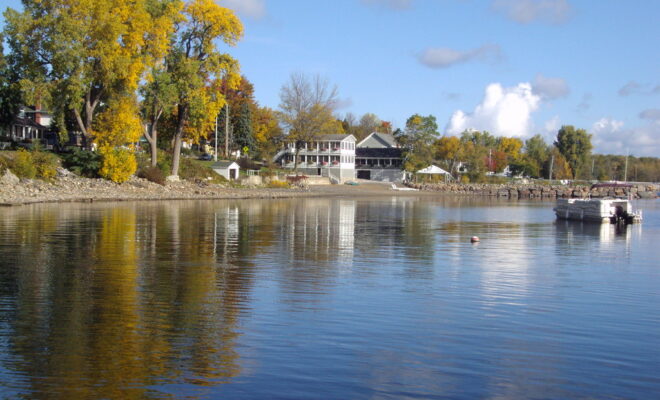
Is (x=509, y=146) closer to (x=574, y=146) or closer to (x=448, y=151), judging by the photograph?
(x=574, y=146)

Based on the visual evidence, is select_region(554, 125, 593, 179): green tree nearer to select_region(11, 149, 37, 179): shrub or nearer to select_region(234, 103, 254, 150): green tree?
select_region(234, 103, 254, 150): green tree

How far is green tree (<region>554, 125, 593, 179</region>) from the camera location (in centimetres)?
16462

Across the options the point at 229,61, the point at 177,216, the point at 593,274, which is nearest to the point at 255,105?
the point at 229,61

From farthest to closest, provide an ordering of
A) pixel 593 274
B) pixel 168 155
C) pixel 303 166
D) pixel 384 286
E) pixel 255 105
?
pixel 303 166 → pixel 255 105 → pixel 168 155 → pixel 593 274 → pixel 384 286

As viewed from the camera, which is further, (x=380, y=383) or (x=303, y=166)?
(x=303, y=166)

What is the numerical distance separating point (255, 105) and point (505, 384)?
10013cm

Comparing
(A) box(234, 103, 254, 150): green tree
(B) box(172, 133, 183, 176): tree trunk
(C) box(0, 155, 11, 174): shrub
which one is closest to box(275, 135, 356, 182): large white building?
(A) box(234, 103, 254, 150): green tree

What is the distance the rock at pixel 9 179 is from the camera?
48.7 metres

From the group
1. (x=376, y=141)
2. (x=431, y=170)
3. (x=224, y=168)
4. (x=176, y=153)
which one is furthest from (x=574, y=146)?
(x=176, y=153)

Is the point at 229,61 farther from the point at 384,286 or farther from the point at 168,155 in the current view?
the point at 384,286

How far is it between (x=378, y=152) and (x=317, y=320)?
110749 mm

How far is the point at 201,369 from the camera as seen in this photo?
33.2 ft

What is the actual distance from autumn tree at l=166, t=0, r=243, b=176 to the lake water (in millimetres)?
37548

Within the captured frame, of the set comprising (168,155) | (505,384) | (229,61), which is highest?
(229,61)
